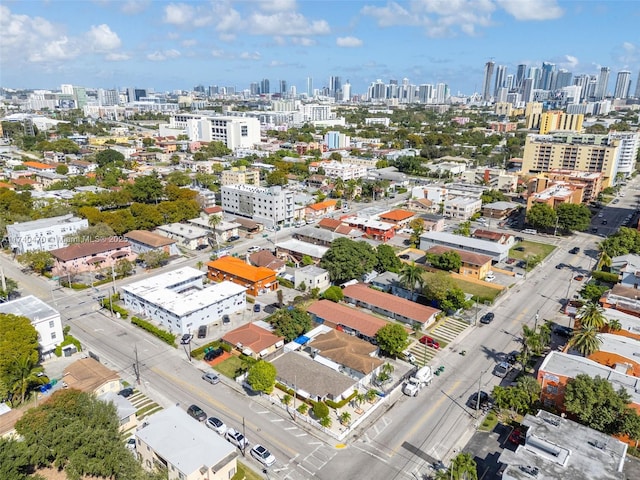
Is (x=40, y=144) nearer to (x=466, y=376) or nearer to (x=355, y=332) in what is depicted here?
(x=355, y=332)

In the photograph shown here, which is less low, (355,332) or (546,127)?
(546,127)

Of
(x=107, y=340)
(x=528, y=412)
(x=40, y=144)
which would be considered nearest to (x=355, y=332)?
(x=528, y=412)

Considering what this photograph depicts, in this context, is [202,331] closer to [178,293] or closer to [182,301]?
[182,301]

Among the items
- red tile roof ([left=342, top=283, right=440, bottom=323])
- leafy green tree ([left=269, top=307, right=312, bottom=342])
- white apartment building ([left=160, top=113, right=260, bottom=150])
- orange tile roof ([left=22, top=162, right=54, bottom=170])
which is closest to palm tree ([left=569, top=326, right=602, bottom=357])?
red tile roof ([left=342, top=283, right=440, bottom=323])

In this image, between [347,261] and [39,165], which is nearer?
[347,261]

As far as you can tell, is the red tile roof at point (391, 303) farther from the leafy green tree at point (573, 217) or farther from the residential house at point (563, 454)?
the leafy green tree at point (573, 217)

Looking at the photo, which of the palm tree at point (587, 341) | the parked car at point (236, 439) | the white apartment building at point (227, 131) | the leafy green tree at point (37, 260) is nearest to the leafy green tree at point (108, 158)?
the white apartment building at point (227, 131)

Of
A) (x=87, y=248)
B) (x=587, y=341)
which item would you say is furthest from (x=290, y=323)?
(x=87, y=248)
